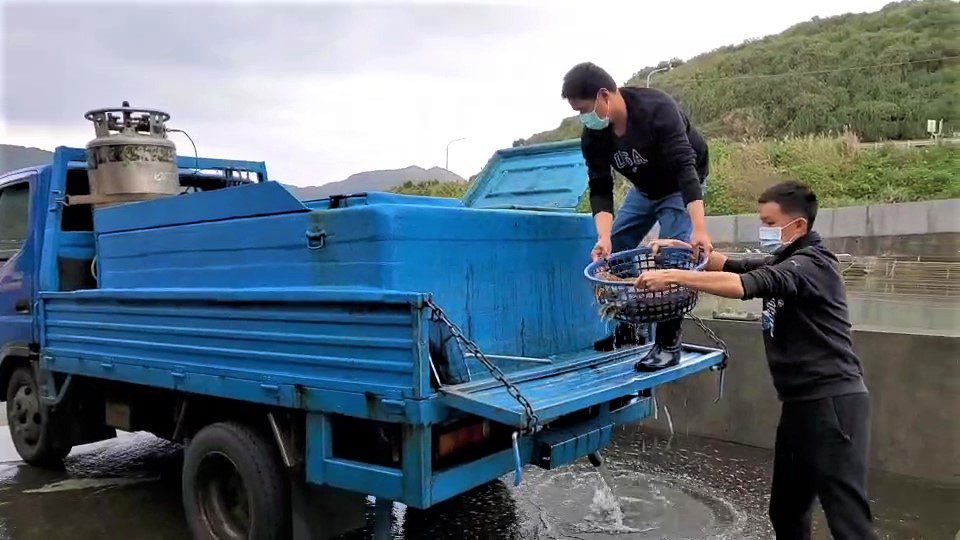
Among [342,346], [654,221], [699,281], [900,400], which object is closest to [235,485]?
[342,346]

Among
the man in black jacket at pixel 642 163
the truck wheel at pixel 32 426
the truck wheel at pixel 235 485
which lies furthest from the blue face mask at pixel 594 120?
the truck wheel at pixel 32 426

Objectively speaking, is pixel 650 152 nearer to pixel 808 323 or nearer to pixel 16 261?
pixel 808 323

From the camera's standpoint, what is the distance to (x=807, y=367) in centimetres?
269

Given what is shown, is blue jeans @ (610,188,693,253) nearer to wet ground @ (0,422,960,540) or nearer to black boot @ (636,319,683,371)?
black boot @ (636,319,683,371)

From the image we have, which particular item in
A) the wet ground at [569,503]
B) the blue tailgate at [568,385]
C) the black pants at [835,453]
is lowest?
the wet ground at [569,503]

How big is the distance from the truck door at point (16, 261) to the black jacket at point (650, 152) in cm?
395

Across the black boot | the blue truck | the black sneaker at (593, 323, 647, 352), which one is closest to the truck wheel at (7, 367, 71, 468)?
the blue truck

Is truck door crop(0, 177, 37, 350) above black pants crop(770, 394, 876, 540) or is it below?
above

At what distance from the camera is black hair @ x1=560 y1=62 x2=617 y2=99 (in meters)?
3.20

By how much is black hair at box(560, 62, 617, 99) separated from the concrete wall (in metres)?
2.97

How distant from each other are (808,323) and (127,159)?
4.22m

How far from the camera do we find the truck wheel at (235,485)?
309 centimetres

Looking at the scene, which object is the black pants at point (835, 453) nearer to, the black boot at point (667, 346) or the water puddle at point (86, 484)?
the black boot at point (667, 346)

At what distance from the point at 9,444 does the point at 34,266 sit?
2085mm
